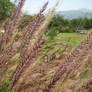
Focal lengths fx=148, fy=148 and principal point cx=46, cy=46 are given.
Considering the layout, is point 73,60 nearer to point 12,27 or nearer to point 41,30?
point 41,30

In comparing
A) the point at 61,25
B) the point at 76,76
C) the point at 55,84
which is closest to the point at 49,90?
the point at 55,84

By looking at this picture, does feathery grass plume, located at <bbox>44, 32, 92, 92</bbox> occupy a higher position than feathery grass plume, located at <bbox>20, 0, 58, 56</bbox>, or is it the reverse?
feathery grass plume, located at <bbox>20, 0, 58, 56</bbox>

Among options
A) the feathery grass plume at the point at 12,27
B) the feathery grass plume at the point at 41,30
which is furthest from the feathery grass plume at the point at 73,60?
the feathery grass plume at the point at 12,27

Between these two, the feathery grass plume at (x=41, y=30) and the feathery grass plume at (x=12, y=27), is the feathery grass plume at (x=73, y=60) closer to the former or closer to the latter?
the feathery grass plume at (x=41, y=30)

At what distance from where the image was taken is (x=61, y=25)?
67.1 inches

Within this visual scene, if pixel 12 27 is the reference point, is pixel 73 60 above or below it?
below

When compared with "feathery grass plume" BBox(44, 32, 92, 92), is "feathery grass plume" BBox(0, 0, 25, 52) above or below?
above

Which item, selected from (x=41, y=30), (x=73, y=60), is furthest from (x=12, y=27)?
(x=73, y=60)

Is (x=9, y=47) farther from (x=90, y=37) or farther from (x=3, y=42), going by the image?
(x=90, y=37)

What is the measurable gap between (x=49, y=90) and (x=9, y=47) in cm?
31

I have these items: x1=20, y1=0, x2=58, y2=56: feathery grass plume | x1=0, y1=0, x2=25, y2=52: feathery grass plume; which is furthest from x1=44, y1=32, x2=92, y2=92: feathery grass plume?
x1=0, y1=0, x2=25, y2=52: feathery grass plume

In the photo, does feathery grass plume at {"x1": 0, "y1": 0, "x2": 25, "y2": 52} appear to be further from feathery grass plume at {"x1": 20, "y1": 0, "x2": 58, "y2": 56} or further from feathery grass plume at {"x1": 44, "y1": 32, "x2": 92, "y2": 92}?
feathery grass plume at {"x1": 44, "y1": 32, "x2": 92, "y2": 92}

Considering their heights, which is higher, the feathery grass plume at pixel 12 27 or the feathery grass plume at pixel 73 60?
Result: the feathery grass plume at pixel 12 27

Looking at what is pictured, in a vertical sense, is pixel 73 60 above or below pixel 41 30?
below
